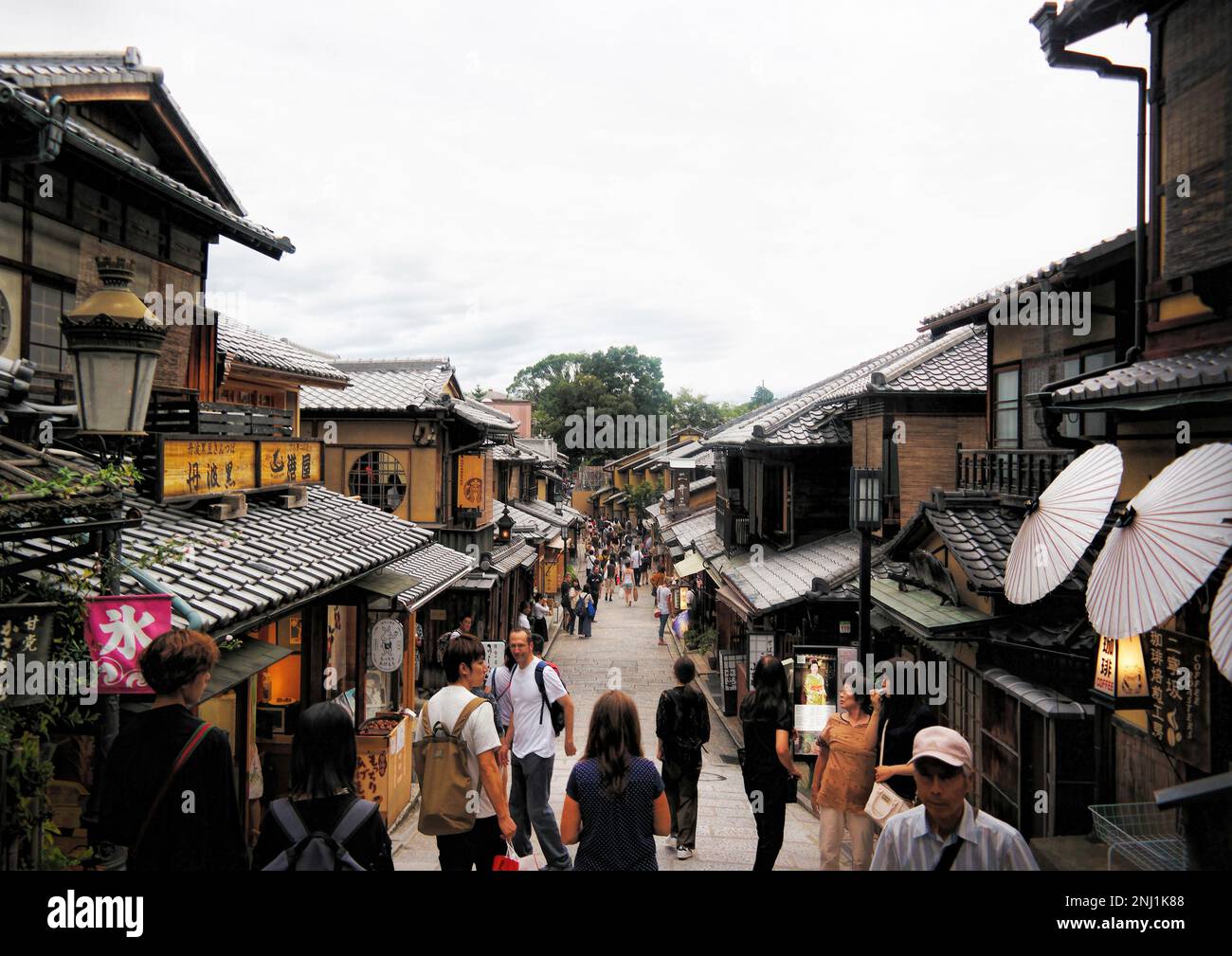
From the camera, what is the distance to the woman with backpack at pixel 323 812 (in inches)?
150

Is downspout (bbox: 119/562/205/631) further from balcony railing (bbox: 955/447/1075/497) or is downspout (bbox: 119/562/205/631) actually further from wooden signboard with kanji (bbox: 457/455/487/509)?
wooden signboard with kanji (bbox: 457/455/487/509)

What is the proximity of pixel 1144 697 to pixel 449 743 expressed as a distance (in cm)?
579

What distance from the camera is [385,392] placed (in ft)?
79.1

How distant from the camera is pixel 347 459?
A: 2312cm

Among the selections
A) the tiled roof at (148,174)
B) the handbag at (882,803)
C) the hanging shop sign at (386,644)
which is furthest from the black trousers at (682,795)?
the tiled roof at (148,174)

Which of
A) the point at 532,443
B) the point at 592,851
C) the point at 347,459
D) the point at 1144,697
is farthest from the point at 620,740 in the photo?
the point at 532,443

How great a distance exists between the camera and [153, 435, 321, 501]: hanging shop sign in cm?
850

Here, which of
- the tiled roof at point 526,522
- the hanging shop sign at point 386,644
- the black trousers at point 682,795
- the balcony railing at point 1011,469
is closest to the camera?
the black trousers at point 682,795

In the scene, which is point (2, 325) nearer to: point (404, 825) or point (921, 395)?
point (404, 825)

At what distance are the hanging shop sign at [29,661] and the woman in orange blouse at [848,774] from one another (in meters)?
5.93
